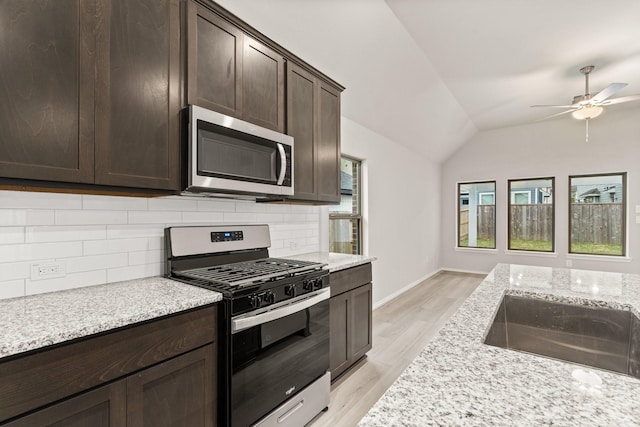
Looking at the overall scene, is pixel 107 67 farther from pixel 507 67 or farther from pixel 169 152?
pixel 507 67

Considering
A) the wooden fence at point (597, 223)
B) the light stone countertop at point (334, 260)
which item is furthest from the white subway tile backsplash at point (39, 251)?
the wooden fence at point (597, 223)

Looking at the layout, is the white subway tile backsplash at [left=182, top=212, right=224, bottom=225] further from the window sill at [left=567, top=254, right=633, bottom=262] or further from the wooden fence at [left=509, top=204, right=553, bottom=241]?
the window sill at [left=567, top=254, right=633, bottom=262]

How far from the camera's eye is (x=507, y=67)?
355 centimetres

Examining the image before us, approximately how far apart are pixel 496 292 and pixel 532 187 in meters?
5.82

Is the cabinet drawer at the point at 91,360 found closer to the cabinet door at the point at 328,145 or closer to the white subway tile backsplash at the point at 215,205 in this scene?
the white subway tile backsplash at the point at 215,205

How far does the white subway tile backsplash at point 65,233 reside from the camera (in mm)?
1411

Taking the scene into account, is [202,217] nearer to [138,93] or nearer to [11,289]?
[138,93]

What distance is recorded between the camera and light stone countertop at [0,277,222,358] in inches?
37.9

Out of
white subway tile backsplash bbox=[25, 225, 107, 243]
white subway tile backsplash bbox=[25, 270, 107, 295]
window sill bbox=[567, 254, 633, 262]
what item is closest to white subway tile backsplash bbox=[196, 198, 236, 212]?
white subway tile backsplash bbox=[25, 225, 107, 243]

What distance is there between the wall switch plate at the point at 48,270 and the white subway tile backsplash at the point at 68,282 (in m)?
0.02

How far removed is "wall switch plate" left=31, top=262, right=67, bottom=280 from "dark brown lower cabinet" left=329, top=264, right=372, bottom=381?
157 centimetres

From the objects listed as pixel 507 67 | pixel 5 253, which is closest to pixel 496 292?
pixel 5 253

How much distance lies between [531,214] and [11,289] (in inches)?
284

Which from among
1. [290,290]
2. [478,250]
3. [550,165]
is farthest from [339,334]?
[550,165]
